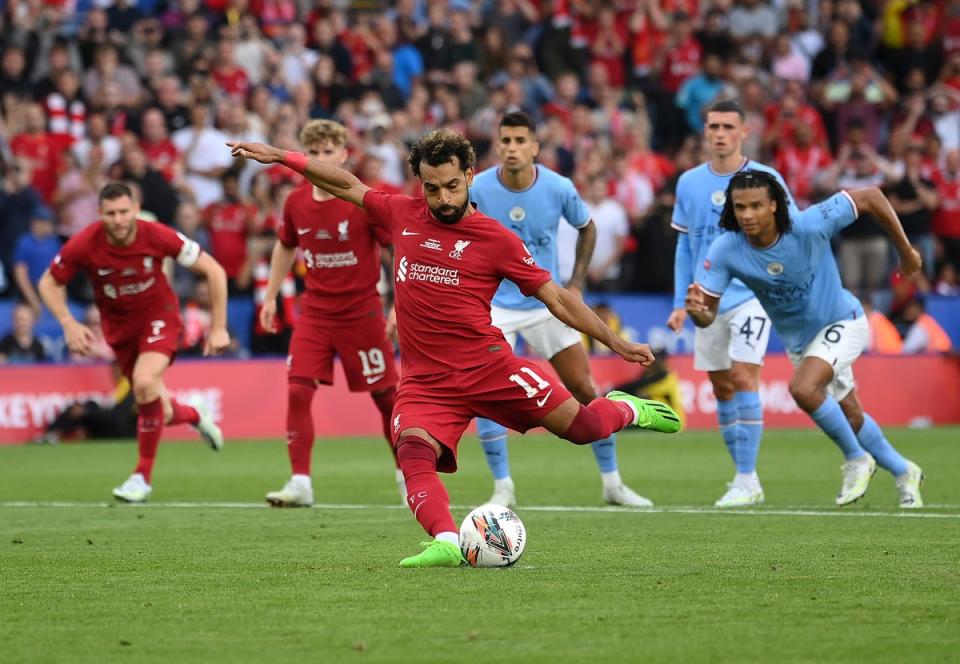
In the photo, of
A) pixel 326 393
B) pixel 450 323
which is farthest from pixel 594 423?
pixel 326 393

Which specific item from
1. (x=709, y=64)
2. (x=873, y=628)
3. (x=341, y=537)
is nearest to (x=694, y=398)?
(x=709, y=64)

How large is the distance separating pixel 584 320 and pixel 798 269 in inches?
123

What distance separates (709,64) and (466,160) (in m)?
17.8

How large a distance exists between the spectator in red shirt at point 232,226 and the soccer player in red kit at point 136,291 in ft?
26.3

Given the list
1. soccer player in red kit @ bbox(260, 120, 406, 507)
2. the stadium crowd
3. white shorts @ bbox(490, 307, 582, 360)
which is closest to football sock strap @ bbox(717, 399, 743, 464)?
white shorts @ bbox(490, 307, 582, 360)

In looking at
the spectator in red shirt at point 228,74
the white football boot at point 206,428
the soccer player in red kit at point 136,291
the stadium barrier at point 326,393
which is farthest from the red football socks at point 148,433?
the spectator in red shirt at point 228,74

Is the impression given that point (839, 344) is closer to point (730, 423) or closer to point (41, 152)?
point (730, 423)

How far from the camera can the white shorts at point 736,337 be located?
12.7 meters

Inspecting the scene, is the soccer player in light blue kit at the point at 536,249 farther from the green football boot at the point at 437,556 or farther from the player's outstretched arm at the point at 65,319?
the green football boot at the point at 437,556

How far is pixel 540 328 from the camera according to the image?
12.4m

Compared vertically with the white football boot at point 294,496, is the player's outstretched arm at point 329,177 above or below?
above

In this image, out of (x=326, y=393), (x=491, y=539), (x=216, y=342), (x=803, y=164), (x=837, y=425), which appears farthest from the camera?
(x=803, y=164)

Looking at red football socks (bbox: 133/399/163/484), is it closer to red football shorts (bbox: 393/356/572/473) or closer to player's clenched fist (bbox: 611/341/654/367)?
red football shorts (bbox: 393/356/572/473)

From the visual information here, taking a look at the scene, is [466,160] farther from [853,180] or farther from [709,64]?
[709,64]
